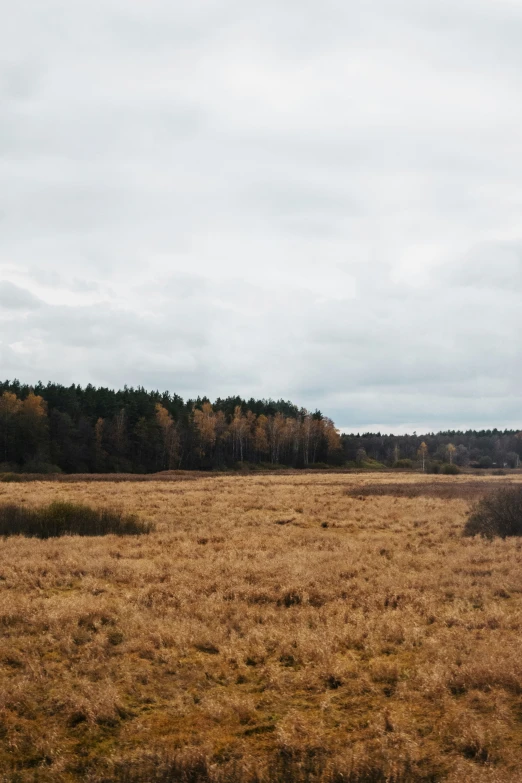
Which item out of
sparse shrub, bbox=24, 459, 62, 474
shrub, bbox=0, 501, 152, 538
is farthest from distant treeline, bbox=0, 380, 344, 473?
shrub, bbox=0, 501, 152, 538

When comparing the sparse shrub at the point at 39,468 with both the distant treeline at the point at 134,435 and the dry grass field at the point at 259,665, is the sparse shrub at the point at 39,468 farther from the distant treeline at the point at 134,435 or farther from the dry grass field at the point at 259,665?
the dry grass field at the point at 259,665

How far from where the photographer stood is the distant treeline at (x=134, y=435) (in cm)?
7438

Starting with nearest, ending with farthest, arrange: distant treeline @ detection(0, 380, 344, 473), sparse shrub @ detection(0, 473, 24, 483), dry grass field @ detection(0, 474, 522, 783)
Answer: dry grass field @ detection(0, 474, 522, 783)
sparse shrub @ detection(0, 473, 24, 483)
distant treeline @ detection(0, 380, 344, 473)

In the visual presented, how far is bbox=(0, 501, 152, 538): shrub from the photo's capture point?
21344mm

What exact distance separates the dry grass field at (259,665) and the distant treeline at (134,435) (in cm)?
5326

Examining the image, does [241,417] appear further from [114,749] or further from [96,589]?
[114,749]

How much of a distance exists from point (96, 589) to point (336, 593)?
515 cm

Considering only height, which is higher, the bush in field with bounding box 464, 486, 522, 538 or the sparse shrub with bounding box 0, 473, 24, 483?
the bush in field with bounding box 464, 486, 522, 538

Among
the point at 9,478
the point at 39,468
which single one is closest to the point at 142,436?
the point at 39,468

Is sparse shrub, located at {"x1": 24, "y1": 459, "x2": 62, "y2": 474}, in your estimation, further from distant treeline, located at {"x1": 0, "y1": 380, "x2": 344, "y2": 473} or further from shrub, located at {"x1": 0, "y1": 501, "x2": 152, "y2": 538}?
shrub, located at {"x1": 0, "y1": 501, "x2": 152, "y2": 538}

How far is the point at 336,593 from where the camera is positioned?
12406 millimetres

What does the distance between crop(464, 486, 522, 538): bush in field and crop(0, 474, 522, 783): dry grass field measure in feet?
14.3

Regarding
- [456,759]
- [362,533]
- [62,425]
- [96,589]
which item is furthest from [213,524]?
[62,425]

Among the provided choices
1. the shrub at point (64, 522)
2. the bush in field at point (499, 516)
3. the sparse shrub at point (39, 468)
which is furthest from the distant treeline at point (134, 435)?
the bush in field at point (499, 516)
